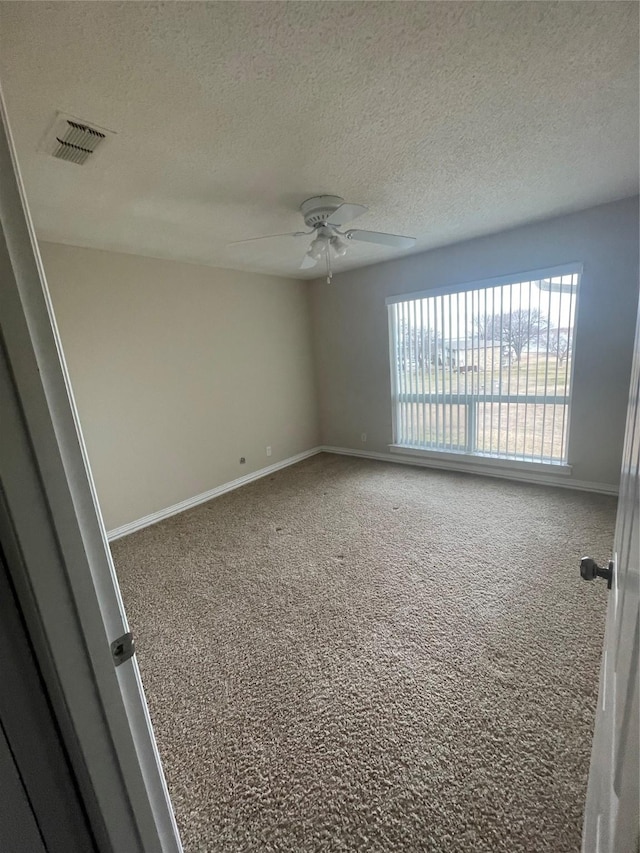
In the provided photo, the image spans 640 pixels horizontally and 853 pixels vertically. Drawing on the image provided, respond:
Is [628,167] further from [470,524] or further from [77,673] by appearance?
[77,673]

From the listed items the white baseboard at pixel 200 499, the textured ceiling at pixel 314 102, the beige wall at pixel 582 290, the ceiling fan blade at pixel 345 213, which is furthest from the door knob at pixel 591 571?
the white baseboard at pixel 200 499

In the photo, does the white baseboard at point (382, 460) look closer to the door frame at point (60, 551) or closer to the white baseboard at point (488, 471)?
the white baseboard at point (488, 471)

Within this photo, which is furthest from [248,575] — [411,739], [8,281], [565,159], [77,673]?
[565,159]

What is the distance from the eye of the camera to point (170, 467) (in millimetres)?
3508

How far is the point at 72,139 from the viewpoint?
5.00ft

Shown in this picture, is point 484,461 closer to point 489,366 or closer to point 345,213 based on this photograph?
point 489,366

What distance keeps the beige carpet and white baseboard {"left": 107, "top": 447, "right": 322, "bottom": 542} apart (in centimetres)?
15

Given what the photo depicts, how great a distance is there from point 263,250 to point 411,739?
11.5 feet

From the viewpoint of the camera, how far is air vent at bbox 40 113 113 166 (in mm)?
1439

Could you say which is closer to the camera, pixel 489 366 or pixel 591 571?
pixel 591 571

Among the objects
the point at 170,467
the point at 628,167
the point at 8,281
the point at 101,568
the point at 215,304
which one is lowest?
the point at 170,467

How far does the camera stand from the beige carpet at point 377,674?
115 centimetres

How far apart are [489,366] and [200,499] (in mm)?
3331

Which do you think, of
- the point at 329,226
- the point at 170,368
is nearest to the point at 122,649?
the point at 329,226
